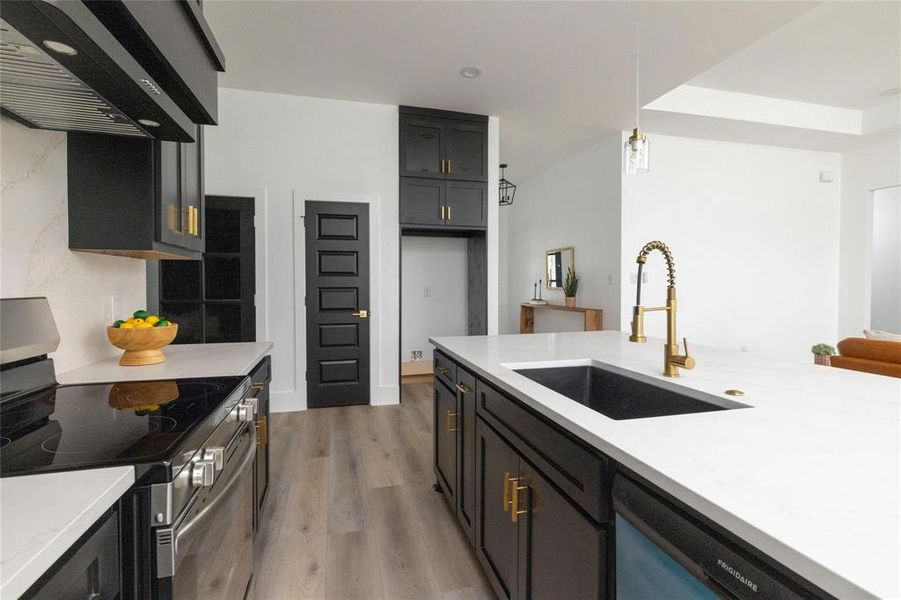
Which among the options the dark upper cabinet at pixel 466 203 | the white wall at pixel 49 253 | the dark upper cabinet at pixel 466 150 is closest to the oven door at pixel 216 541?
the white wall at pixel 49 253

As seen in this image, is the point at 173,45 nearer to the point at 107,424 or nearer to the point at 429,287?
the point at 107,424

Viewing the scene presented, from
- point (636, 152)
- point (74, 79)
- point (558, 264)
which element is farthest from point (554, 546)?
point (558, 264)

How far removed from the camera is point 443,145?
428cm

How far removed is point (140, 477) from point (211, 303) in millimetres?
3263

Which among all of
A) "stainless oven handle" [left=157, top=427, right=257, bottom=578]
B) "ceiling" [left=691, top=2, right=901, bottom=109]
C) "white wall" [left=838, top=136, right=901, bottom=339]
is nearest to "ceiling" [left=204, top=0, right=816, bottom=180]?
"ceiling" [left=691, top=2, right=901, bottom=109]

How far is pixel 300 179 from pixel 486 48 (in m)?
2.01

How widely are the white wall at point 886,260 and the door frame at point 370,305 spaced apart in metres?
6.20

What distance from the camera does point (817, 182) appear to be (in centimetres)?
565

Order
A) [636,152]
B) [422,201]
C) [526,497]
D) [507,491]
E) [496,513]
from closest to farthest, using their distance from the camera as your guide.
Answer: [526,497]
[507,491]
[496,513]
[636,152]
[422,201]

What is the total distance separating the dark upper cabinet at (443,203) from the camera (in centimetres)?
421

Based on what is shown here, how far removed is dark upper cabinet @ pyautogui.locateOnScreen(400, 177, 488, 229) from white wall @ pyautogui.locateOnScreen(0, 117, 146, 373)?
270cm

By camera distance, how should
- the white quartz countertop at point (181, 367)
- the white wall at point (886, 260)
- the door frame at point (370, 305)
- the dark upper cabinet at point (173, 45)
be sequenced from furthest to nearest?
1. the white wall at point (886, 260)
2. the door frame at point (370, 305)
3. the white quartz countertop at point (181, 367)
4. the dark upper cabinet at point (173, 45)

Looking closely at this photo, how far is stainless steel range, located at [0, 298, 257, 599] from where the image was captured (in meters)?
0.78

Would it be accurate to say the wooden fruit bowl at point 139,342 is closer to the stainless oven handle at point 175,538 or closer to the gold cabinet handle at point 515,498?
the stainless oven handle at point 175,538
